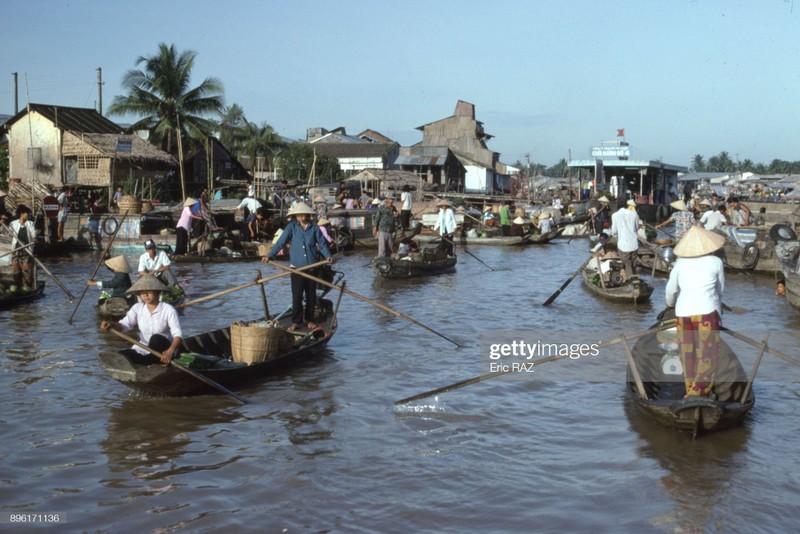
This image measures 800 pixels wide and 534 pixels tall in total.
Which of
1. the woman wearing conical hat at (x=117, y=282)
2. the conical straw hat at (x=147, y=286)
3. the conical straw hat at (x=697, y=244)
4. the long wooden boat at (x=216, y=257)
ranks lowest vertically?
the long wooden boat at (x=216, y=257)

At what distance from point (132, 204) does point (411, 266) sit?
29.1 feet

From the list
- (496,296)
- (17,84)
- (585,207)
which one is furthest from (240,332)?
(17,84)

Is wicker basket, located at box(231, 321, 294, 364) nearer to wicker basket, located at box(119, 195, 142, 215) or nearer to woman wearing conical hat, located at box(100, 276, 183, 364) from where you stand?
woman wearing conical hat, located at box(100, 276, 183, 364)

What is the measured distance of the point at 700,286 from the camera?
238 inches

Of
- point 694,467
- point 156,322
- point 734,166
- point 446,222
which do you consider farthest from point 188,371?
point 734,166

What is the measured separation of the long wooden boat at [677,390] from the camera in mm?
5934

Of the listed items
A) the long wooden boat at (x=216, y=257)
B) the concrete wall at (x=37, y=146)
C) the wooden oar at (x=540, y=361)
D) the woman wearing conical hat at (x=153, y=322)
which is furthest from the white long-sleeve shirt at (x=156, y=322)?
the concrete wall at (x=37, y=146)

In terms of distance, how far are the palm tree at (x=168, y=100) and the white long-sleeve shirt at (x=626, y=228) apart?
22.5 meters

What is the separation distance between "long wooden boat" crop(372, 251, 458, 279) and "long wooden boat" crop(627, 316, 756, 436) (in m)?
8.96

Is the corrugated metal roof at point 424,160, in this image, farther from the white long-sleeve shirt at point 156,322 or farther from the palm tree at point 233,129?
the white long-sleeve shirt at point 156,322

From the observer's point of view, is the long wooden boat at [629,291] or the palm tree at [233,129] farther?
the palm tree at [233,129]

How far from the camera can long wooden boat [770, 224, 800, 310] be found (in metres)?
11.8

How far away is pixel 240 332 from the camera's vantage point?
26.4ft

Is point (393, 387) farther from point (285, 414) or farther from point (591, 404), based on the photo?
point (591, 404)
